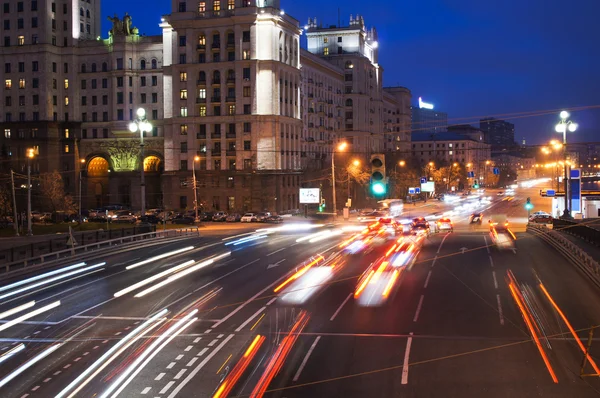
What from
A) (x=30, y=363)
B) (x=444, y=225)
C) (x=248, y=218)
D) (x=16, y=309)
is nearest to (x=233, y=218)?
(x=248, y=218)

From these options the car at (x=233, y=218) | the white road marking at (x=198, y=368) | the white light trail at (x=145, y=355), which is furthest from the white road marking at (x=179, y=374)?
the car at (x=233, y=218)

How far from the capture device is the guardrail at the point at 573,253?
29391 millimetres

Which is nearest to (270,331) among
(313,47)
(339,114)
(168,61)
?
(168,61)

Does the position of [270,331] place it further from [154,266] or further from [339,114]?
[339,114]

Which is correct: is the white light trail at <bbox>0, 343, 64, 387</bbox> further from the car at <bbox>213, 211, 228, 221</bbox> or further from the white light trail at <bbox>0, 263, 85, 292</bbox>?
the car at <bbox>213, 211, 228, 221</bbox>

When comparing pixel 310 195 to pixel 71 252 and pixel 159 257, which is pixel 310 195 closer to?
pixel 159 257

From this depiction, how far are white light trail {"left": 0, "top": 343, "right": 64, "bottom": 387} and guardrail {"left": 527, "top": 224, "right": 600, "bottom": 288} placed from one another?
21.1 metres

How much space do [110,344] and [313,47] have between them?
128368 mm

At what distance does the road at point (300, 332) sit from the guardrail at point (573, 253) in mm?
652

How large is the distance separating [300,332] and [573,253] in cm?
2211

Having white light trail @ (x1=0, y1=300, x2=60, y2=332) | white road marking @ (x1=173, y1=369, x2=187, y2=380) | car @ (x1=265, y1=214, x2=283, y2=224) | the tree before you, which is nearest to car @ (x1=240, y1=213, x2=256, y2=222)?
car @ (x1=265, y1=214, x2=283, y2=224)

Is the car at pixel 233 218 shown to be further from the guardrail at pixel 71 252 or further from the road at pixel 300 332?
the road at pixel 300 332

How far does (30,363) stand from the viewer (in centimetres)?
1794

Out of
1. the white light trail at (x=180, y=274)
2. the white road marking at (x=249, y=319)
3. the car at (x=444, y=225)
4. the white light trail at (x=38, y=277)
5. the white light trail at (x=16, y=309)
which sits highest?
the car at (x=444, y=225)
